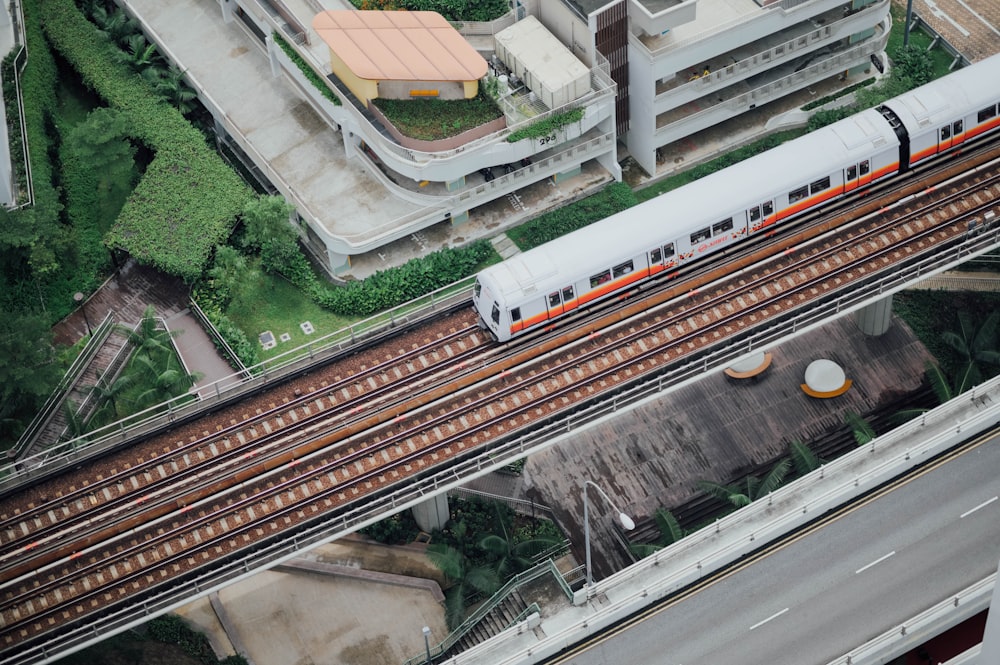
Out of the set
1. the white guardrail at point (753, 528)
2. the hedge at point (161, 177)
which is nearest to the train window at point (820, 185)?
the white guardrail at point (753, 528)

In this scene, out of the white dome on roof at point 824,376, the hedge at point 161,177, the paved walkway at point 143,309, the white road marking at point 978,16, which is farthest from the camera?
the white road marking at point 978,16

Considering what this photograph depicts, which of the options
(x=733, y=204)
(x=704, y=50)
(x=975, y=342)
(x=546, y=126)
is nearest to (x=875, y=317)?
(x=975, y=342)

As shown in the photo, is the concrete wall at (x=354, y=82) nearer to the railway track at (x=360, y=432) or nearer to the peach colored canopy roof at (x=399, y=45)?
the peach colored canopy roof at (x=399, y=45)

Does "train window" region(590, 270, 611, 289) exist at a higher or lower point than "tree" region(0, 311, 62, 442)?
lower

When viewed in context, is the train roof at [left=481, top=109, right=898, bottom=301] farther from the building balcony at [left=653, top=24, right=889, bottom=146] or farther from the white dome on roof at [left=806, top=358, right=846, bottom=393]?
the building balcony at [left=653, top=24, right=889, bottom=146]

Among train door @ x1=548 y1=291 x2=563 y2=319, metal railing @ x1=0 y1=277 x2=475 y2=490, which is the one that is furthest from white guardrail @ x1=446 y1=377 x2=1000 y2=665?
metal railing @ x1=0 y1=277 x2=475 y2=490
